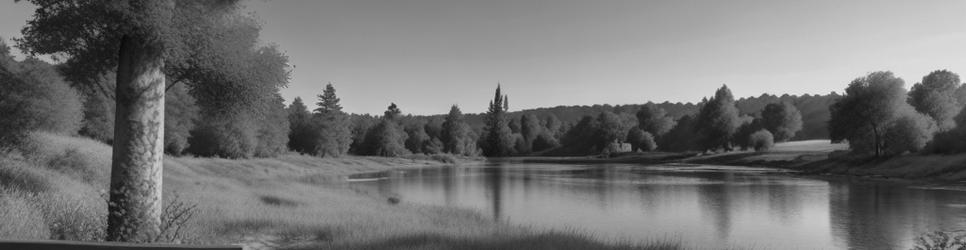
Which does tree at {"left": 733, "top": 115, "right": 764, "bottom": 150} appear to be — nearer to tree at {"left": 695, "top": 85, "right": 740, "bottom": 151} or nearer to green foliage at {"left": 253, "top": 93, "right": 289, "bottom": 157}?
tree at {"left": 695, "top": 85, "right": 740, "bottom": 151}

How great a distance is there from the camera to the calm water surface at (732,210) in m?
26.7

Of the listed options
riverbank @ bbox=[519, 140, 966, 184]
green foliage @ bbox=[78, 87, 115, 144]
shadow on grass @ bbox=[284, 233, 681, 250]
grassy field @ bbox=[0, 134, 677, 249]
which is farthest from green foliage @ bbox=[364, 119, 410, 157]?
shadow on grass @ bbox=[284, 233, 681, 250]

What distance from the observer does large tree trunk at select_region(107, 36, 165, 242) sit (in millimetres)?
12039

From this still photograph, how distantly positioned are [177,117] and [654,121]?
5642 inches

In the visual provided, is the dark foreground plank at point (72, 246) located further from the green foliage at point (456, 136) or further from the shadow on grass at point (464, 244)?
the green foliage at point (456, 136)

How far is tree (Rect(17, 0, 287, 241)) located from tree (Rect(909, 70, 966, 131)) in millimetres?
88822

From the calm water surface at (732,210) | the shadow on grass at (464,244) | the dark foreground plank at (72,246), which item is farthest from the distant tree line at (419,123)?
Answer: the calm water surface at (732,210)

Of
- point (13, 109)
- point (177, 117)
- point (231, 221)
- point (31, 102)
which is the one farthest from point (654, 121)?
point (231, 221)

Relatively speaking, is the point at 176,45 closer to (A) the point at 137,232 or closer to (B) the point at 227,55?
(B) the point at 227,55

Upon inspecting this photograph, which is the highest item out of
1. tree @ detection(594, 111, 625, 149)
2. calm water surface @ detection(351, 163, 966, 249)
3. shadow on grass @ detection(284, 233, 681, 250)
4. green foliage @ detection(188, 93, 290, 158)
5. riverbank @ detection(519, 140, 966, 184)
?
tree @ detection(594, 111, 625, 149)

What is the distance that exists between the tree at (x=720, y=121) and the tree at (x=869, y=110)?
49.7m

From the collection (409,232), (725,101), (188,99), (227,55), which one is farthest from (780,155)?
(227,55)

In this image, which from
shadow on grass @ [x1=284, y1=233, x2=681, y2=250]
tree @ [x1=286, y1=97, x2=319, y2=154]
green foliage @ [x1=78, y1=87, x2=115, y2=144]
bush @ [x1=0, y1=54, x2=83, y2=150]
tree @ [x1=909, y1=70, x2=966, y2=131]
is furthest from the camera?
tree @ [x1=286, y1=97, x2=319, y2=154]

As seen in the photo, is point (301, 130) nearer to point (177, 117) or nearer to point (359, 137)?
point (359, 137)
